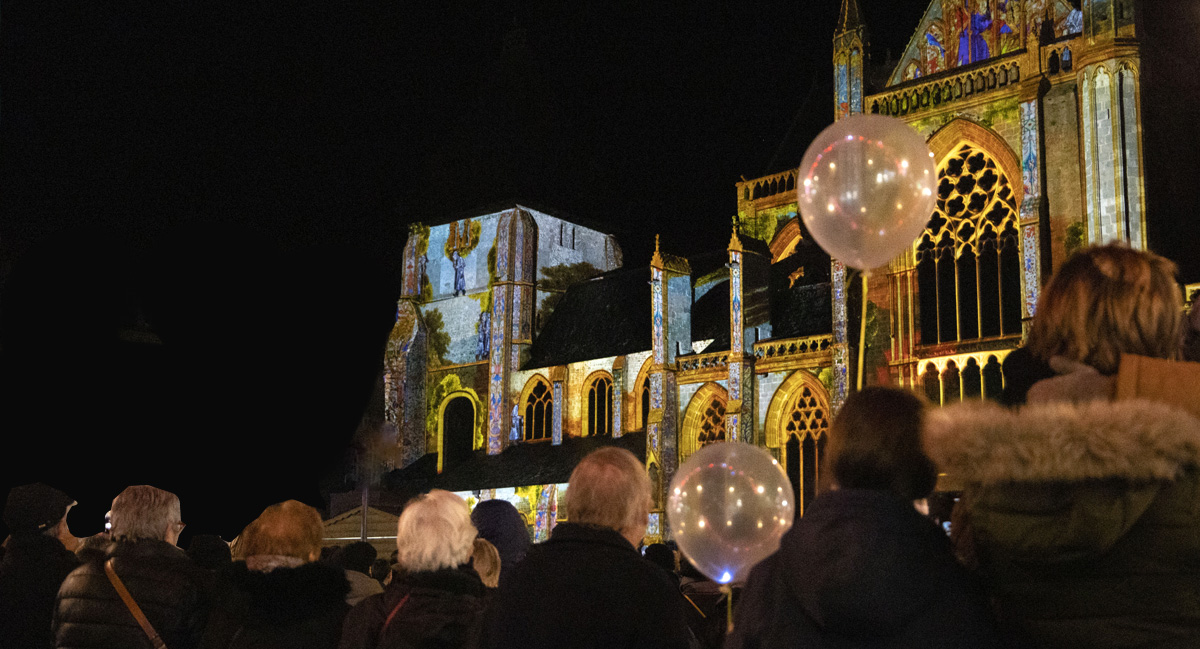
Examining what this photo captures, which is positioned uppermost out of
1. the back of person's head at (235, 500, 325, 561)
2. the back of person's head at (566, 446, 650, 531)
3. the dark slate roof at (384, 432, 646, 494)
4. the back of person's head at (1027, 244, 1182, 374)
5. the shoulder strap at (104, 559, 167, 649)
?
the back of person's head at (1027, 244, 1182, 374)

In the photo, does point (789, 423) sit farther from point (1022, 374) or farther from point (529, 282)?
point (1022, 374)

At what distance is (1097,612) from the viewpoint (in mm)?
2426

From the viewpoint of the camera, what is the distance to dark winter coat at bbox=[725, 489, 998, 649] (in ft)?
8.52

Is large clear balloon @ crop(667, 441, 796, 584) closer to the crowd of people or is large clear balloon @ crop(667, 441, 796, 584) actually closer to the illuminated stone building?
the crowd of people

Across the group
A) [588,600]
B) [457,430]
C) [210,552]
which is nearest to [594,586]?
[588,600]

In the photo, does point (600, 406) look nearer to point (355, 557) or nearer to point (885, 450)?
point (355, 557)

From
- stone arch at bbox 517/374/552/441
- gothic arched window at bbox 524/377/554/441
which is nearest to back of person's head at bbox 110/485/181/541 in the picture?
stone arch at bbox 517/374/552/441

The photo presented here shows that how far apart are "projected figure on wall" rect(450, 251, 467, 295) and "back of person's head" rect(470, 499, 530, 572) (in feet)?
102

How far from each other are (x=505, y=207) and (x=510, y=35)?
9556 mm

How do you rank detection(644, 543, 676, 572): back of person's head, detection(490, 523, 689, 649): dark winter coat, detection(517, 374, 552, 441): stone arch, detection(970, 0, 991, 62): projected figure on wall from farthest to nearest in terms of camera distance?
detection(517, 374, 552, 441): stone arch, detection(970, 0, 991, 62): projected figure on wall, detection(644, 543, 676, 572): back of person's head, detection(490, 523, 689, 649): dark winter coat

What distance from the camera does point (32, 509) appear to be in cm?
548

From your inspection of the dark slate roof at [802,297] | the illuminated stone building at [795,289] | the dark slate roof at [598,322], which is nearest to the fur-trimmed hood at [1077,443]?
the illuminated stone building at [795,289]

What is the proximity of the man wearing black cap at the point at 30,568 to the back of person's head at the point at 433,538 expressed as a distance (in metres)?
2.24

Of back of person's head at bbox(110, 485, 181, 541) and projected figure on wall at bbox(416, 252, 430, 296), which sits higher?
projected figure on wall at bbox(416, 252, 430, 296)
